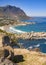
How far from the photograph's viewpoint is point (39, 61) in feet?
86.9

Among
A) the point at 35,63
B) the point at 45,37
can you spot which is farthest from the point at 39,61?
the point at 45,37

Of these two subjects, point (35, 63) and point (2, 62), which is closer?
point (2, 62)

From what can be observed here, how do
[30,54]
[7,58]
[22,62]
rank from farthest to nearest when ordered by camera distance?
[30,54]
[22,62]
[7,58]

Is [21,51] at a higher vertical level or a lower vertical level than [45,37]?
higher

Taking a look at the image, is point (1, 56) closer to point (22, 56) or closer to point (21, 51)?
point (22, 56)

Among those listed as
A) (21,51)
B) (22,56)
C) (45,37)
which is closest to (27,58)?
(22,56)

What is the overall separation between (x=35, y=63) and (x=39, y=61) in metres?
0.66

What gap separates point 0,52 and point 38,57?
17.0ft

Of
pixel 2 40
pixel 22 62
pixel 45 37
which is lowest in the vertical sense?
pixel 45 37

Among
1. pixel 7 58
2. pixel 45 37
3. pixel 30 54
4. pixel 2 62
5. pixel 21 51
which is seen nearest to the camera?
pixel 2 62

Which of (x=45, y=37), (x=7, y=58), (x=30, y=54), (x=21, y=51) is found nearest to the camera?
(x=7, y=58)

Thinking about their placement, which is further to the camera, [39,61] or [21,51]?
[21,51]

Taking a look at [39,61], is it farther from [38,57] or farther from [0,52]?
[0,52]

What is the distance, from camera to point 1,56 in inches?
981
